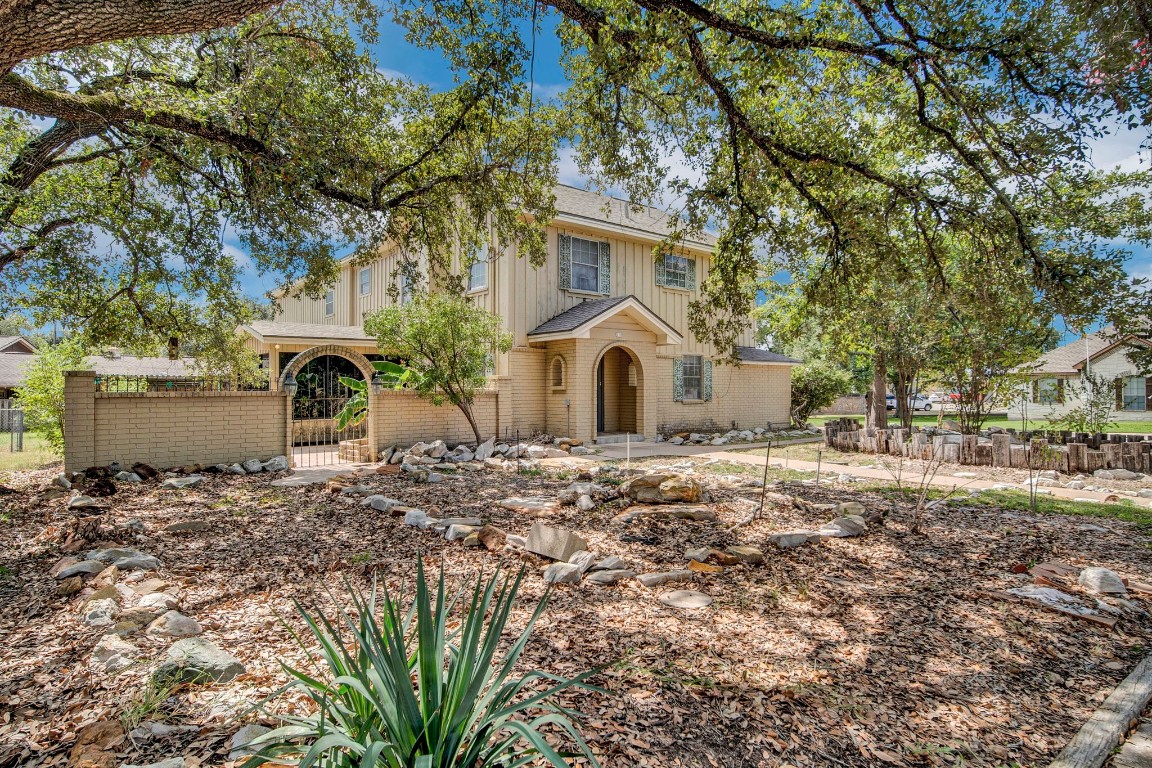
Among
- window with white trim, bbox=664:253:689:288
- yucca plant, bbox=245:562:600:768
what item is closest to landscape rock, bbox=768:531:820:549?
yucca plant, bbox=245:562:600:768

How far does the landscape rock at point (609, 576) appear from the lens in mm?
4293

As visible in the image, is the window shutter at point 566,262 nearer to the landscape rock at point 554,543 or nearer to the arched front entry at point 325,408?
the arched front entry at point 325,408

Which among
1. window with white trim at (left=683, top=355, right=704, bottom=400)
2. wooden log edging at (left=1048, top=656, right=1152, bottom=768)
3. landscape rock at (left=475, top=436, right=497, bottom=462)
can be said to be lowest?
wooden log edging at (left=1048, top=656, right=1152, bottom=768)

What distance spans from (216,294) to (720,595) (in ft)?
32.9

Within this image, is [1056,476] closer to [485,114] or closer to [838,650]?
[838,650]

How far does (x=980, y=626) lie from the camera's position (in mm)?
3578

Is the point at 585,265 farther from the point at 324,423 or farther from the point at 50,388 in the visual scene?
the point at 50,388

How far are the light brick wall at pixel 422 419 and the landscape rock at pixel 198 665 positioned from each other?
883 centimetres

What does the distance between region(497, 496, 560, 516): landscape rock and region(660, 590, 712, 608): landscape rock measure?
2790mm

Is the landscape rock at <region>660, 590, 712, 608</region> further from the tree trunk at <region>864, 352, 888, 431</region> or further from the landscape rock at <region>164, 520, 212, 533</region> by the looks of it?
the tree trunk at <region>864, 352, 888, 431</region>

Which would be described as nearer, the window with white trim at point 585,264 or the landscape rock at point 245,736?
the landscape rock at point 245,736

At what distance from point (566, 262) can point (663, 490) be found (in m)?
9.28

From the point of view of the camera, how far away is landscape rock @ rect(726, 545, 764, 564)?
4793 millimetres

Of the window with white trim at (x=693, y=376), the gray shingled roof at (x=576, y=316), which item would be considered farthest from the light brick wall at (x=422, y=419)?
the window with white trim at (x=693, y=376)
